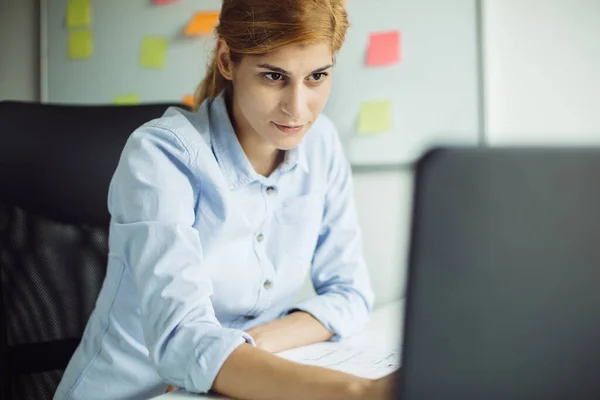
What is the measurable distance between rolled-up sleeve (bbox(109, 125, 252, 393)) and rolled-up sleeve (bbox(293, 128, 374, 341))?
11.9 inches

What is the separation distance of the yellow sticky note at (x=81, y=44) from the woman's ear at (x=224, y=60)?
3.91ft

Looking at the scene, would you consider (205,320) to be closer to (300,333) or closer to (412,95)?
(300,333)

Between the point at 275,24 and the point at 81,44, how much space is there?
137 cm

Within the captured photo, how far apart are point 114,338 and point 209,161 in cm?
29

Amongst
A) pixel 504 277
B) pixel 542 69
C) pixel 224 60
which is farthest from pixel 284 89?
pixel 542 69

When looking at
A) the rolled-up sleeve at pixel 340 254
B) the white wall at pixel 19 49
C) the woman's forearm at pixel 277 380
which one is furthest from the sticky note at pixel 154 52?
the woman's forearm at pixel 277 380

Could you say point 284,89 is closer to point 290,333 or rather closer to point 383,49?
point 290,333

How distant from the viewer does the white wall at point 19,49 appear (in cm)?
215

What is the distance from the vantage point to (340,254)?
1.15m

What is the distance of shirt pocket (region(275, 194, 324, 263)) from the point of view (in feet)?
3.46

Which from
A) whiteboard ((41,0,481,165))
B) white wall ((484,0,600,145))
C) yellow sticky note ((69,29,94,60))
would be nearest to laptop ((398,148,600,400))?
whiteboard ((41,0,481,165))

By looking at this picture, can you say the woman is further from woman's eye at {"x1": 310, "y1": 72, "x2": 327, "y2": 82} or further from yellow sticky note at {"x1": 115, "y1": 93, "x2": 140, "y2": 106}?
yellow sticky note at {"x1": 115, "y1": 93, "x2": 140, "y2": 106}

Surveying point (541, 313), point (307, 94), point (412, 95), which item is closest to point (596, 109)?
point (412, 95)

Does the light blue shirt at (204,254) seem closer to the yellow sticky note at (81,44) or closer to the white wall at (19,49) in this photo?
the yellow sticky note at (81,44)
